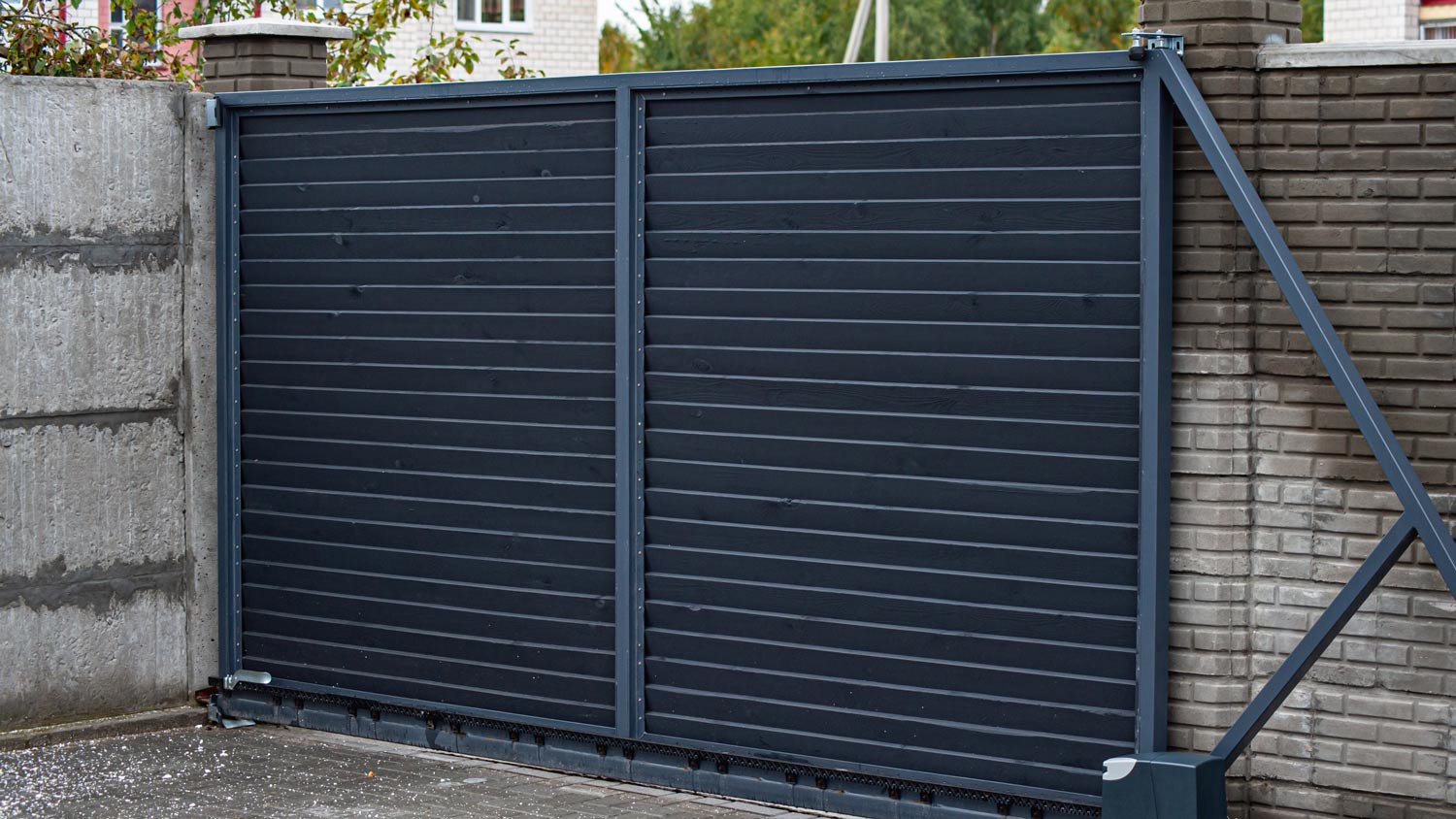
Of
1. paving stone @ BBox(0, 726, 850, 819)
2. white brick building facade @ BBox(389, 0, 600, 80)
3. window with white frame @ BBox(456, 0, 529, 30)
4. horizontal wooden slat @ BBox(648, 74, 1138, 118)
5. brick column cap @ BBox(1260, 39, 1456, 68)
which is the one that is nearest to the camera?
brick column cap @ BBox(1260, 39, 1456, 68)

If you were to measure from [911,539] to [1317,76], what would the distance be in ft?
6.37

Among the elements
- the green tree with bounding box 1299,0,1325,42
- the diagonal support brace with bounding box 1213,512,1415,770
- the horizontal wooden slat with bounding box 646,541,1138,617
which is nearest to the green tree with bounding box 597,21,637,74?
the green tree with bounding box 1299,0,1325,42

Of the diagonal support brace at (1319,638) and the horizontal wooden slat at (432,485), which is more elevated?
the horizontal wooden slat at (432,485)

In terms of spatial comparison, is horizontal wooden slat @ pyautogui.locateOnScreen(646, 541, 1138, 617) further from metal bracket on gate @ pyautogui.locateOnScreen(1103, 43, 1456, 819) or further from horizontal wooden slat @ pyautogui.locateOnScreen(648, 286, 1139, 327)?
horizontal wooden slat @ pyautogui.locateOnScreen(648, 286, 1139, 327)

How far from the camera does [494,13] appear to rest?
105ft

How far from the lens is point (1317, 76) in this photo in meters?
5.55

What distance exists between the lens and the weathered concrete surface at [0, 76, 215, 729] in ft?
24.1

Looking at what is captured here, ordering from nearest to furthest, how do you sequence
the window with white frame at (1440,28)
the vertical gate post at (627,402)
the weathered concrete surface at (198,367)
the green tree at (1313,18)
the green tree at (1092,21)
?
the vertical gate post at (627,402) → the weathered concrete surface at (198,367) → the window with white frame at (1440,28) → the green tree at (1092,21) → the green tree at (1313,18)

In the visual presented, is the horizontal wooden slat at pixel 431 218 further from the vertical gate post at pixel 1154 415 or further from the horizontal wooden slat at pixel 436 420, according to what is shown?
the vertical gate post at pixel 1154 415

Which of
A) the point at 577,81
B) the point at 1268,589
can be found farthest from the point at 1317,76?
the point at 577,81

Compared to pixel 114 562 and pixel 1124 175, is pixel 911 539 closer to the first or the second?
pixel 1124 175

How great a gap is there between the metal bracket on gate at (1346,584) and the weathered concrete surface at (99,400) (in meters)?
4.18

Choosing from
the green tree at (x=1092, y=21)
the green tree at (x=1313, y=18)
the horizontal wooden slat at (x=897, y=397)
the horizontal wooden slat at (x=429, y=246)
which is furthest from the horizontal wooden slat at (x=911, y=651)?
the green tree at (x=1313, y=18)

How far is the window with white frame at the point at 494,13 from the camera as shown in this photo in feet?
104
